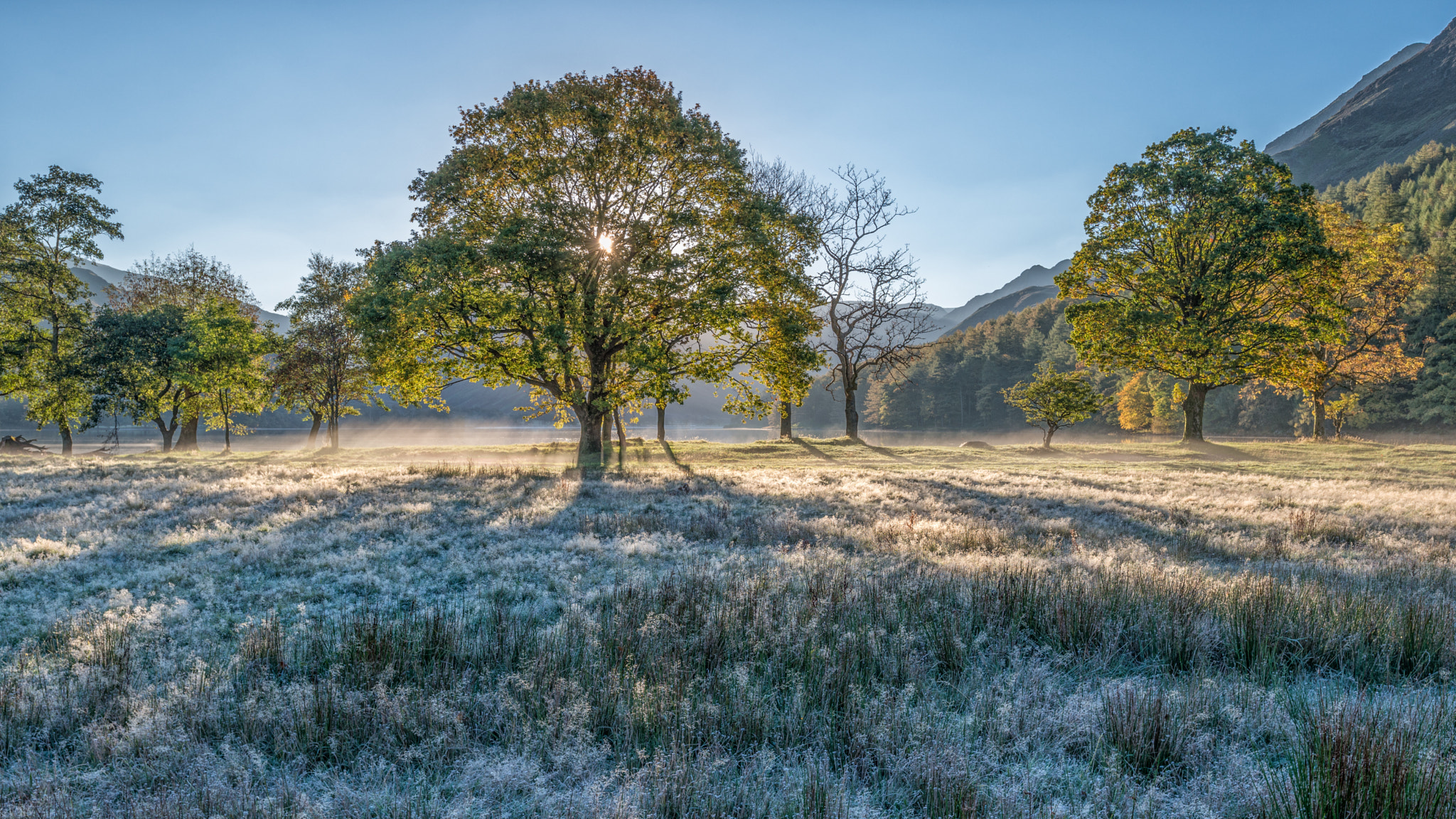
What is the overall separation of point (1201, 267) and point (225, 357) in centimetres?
5825

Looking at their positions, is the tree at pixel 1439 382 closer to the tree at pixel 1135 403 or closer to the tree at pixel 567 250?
the tree at pixel 1135 403

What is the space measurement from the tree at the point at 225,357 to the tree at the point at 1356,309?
6090 cm

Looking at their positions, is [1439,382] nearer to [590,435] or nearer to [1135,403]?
[1135,403]

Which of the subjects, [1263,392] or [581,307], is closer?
[581,307]

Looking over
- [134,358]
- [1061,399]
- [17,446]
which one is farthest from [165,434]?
[1061,399]

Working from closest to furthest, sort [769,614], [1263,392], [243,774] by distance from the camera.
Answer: [243,774], [769,614], [1263,392]

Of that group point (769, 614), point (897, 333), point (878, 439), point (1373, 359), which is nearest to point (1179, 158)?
point (897, 333)

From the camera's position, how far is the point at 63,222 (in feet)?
109

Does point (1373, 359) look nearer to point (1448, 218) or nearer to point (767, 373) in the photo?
point (767, 373)

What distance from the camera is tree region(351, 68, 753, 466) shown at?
19922 mm

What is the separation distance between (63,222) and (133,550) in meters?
41.1

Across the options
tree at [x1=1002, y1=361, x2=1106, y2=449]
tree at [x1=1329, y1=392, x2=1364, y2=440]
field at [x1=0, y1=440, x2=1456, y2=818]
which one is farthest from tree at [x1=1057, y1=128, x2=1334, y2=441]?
field at [x1=0, y1=440, x2=1456, y2=818]

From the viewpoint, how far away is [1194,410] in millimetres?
31922

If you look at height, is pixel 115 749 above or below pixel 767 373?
below
